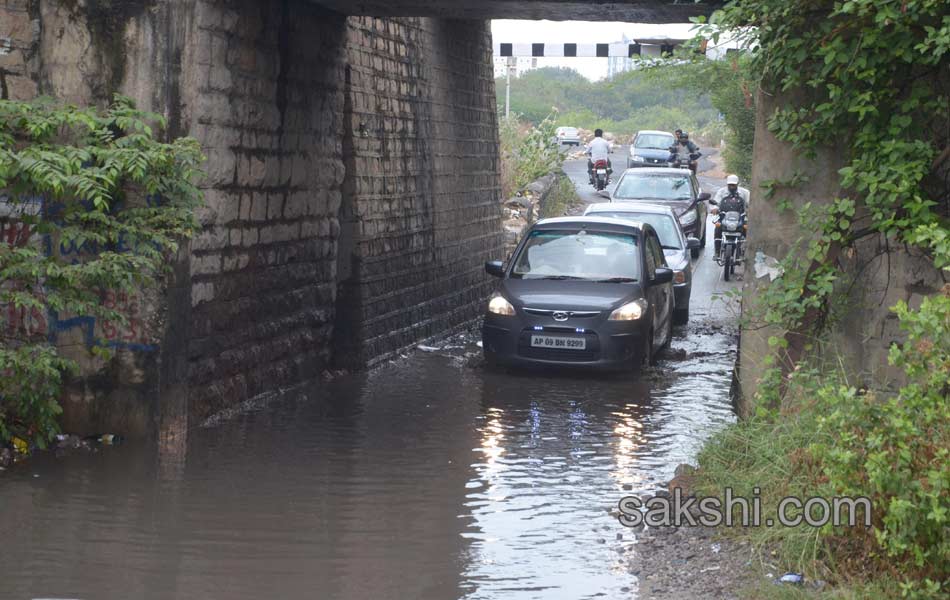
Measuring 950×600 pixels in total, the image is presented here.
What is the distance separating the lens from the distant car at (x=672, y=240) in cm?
1831

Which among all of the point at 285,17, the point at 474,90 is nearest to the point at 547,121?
the point at 474,90

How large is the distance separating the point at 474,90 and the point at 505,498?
11.6m

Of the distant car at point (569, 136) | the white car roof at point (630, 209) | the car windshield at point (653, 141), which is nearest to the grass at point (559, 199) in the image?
the white car roof at point (630, 209)

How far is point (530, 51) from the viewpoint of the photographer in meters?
36.1

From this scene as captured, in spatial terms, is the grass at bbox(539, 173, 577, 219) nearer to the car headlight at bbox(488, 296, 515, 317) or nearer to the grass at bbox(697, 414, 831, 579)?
the car headlight at bbox(488, 296, 515, 317)

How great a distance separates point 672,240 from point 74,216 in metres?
12.1

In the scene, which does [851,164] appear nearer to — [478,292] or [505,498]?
[505,498]

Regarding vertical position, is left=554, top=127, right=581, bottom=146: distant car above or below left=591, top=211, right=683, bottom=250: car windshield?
above

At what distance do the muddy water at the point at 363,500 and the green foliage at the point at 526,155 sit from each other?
18.1m

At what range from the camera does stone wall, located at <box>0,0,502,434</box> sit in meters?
9.92

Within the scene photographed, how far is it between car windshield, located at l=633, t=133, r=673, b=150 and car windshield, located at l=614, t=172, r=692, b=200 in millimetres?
18105

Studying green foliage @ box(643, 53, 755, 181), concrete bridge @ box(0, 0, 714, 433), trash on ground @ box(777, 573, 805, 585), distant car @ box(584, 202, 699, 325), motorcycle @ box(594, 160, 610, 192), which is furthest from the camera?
motorcycle @ box(594, 160, 610, 192)

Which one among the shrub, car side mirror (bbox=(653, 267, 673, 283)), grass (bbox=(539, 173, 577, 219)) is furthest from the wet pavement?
grass (bbox=(539, 173, 577, 219))

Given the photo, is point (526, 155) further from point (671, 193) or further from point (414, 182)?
point (414, 182)
